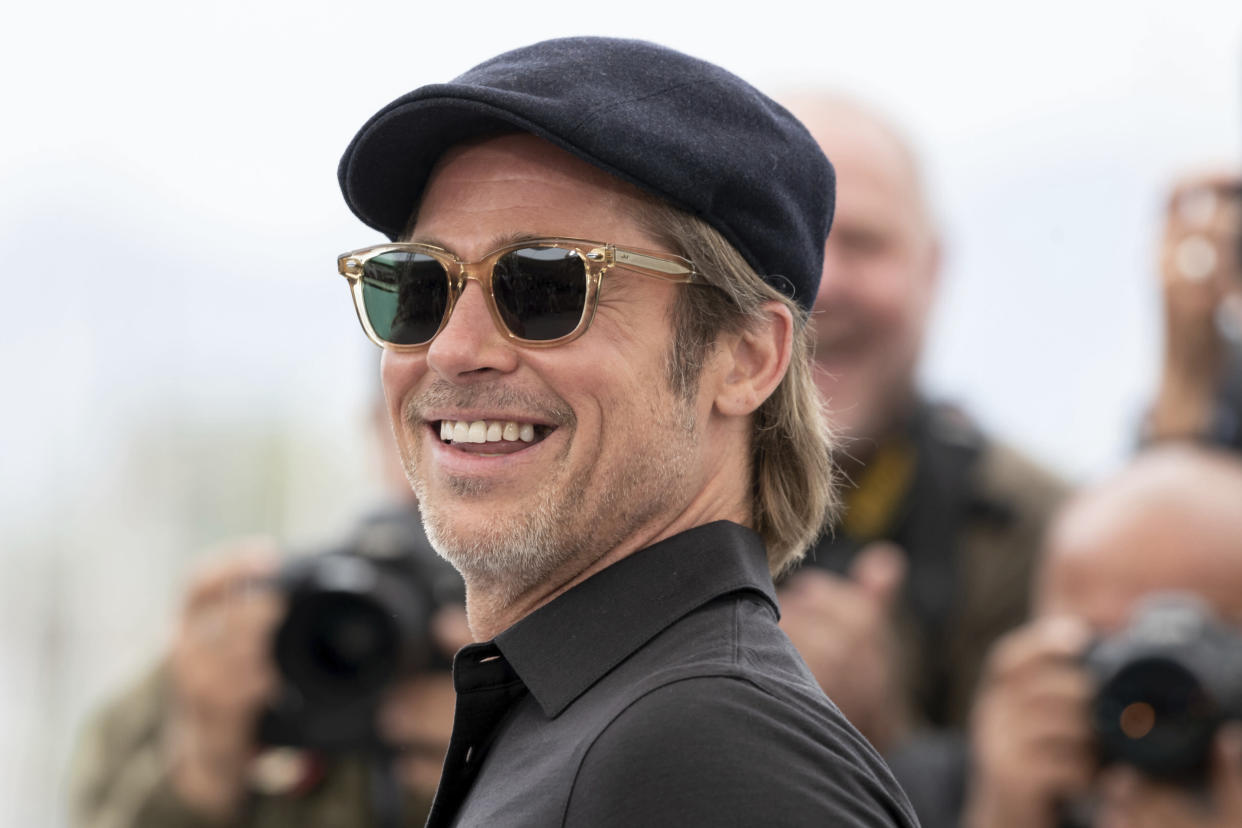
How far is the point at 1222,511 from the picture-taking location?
2387mm

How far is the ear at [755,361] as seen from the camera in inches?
50.4

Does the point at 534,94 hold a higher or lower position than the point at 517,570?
higher

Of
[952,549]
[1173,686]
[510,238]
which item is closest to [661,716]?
[510,238]

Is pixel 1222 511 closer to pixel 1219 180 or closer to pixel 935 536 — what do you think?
pixel 935 536

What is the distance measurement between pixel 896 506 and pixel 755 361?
145cm

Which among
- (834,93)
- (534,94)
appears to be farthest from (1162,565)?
(534,94)

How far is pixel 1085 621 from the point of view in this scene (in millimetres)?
2455

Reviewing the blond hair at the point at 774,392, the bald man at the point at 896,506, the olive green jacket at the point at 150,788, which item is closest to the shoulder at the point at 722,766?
the blond hair at the point at 774,392

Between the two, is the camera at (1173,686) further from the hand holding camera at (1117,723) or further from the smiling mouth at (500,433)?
the smiling mouth at (500,433)

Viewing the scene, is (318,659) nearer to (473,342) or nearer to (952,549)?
(952,549)

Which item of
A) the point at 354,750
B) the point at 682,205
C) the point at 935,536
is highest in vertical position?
the point at 682,205

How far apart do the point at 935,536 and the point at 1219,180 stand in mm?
759

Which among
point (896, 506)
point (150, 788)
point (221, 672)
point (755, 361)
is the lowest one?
point (150, 788)

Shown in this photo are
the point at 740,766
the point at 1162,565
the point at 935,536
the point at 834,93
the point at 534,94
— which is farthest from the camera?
the point at 834,93
